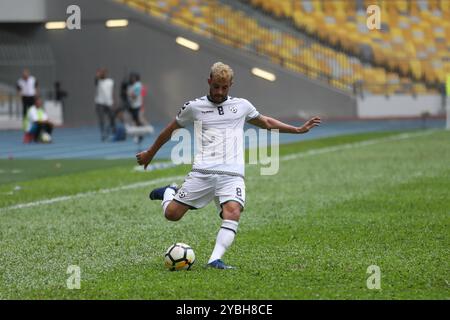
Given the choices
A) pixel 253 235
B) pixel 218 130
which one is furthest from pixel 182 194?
pixel 253 235

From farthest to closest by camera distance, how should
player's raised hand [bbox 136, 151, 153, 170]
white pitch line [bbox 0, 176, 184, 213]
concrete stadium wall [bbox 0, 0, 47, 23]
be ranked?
concrete stadium wall [bbox 0, 0, 47, 23]
white pitch line [bbox 0, 176, 184, 213]
player's raised hand [bbox 136, 151, 153, 170]

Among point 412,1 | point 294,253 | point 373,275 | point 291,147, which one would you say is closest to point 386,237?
point 294,253

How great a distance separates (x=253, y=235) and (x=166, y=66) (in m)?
29.3

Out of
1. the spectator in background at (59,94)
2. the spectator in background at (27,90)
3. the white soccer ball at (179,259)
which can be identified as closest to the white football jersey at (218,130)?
the white soccer ball at (179,259)

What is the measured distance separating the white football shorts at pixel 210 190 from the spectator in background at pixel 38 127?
70.2ft

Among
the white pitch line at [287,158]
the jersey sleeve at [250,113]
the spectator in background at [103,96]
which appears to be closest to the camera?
the jersey sleeve at [250,113]

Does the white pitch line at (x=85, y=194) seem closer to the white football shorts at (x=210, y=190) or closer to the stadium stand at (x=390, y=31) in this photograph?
the white football shorts at (x=210, y=190)

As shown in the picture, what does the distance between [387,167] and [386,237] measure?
9.13m

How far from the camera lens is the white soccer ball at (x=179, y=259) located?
381 inches

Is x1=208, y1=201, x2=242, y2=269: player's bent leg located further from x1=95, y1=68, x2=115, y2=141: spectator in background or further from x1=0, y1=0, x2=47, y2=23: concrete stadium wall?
x1=0, y1=0, x2=47, y2=23: concrete stadium wall

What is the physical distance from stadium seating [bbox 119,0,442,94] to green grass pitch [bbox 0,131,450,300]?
2028 cm

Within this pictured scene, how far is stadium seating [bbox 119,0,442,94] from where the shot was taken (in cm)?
4144

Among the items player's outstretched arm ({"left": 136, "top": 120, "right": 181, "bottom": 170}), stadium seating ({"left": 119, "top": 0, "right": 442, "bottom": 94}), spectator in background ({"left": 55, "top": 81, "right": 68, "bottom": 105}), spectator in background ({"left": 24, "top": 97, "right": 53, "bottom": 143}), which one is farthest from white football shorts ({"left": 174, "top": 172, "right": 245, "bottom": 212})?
stadium seating ({"left": 119, "top": 0, "right": 442, "bottom": 94})

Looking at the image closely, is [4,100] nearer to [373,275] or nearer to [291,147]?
[291,147]
